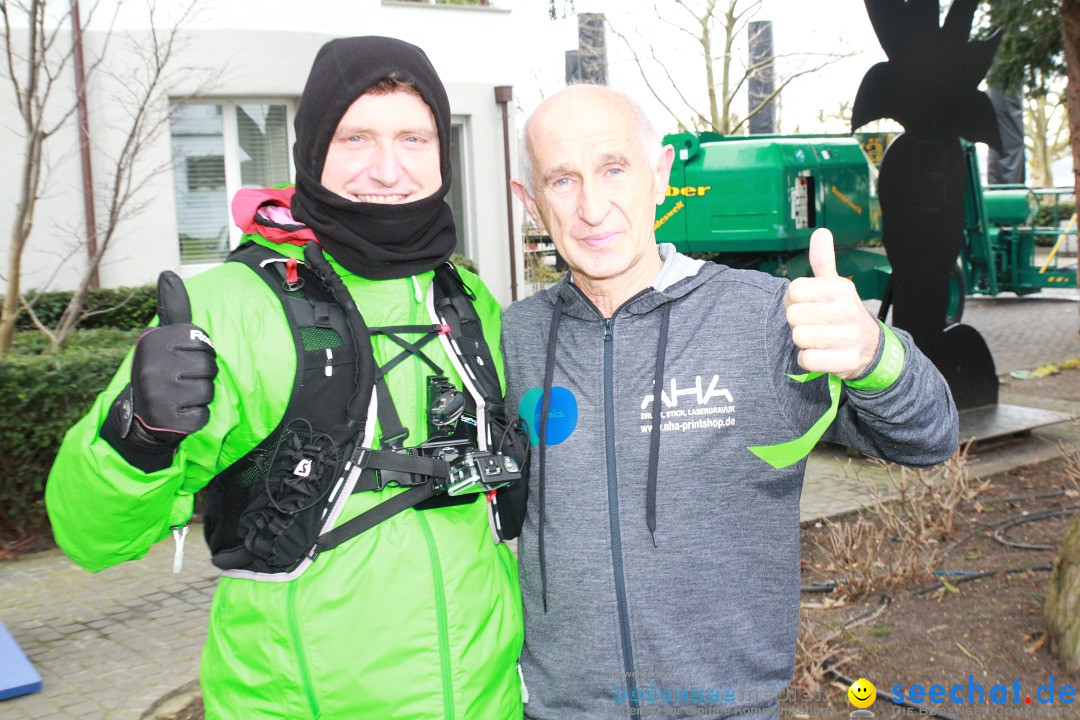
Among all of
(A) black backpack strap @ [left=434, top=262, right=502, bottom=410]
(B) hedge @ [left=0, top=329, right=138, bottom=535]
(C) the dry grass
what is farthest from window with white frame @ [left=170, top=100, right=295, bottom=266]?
(A) black backpack strap @ [left=434, top=262, right=502, bottom=410]

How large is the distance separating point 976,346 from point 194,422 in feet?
24.6

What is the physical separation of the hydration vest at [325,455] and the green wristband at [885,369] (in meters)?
0.68

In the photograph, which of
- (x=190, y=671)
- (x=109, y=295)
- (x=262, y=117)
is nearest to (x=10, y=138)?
(x=109, y=295)

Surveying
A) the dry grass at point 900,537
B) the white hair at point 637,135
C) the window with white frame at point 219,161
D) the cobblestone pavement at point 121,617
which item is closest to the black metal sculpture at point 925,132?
the cobblestone pavement at point 121,617

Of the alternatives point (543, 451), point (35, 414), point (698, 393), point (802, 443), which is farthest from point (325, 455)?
point (35, 414)

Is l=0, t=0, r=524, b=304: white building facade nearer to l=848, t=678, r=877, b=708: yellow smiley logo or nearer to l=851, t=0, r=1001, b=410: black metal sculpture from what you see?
l=851, t=0, r=1001, b=410: black metal sculpture

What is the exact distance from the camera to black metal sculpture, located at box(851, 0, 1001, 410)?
24.3ft

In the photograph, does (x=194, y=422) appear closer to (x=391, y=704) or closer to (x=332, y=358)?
(x=332, y=358)

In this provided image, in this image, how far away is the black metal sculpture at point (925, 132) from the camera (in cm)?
740

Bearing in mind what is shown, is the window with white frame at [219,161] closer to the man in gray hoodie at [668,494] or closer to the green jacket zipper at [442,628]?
the man in gray hoodie at [668,494]

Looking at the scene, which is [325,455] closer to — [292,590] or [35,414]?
[292,590]

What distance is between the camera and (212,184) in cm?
1204

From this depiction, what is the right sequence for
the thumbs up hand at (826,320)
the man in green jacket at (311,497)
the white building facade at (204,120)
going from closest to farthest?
the thumbs up hand at (826,320), the man in green jacket at (311,497), the white building facade at (204,120)

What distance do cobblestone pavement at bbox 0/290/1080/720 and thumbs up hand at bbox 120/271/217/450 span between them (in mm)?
2848
